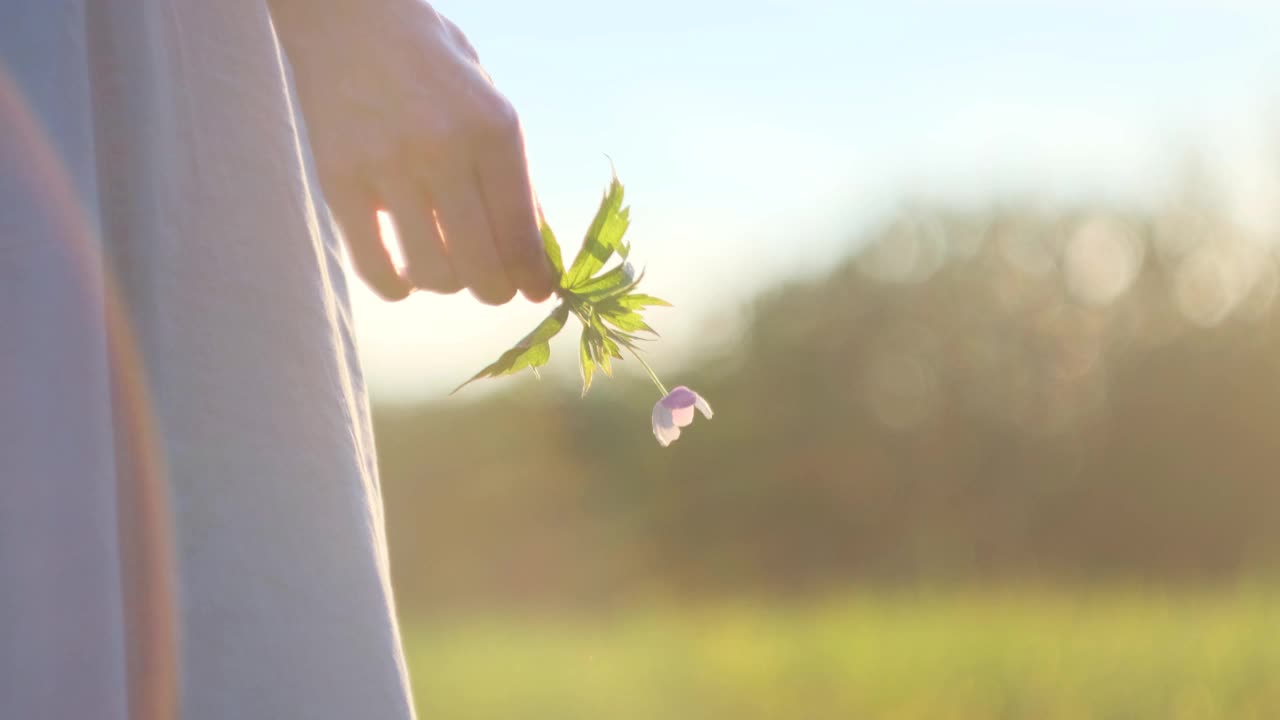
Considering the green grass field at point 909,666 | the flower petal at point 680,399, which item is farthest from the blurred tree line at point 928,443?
the flower petal at point 680,399

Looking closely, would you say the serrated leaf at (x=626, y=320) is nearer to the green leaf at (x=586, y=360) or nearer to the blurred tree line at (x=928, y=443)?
the green leaf at (x=586, y=360)

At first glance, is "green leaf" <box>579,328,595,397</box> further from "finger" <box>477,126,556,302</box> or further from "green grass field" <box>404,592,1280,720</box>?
"green grass field" <box>404,592,1280,720</box>

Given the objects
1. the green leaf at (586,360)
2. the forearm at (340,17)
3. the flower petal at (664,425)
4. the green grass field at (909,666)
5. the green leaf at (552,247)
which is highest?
the forearm at (340,17)

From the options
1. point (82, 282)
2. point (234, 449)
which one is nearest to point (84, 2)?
point (82, 282)

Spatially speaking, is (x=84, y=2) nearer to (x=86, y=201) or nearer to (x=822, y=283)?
(x=86, y=201)

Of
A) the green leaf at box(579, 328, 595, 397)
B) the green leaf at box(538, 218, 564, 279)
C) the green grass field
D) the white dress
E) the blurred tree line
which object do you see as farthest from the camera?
the blurred tree line

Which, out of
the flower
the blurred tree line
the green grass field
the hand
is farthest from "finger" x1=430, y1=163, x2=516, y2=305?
the blurred tree line

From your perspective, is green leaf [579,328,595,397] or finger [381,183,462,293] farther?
green leaf [579,328,595,397]

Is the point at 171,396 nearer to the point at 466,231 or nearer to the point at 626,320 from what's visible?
the point at 466,231
